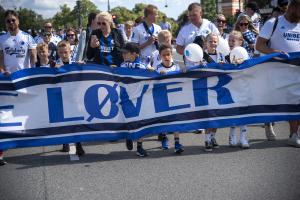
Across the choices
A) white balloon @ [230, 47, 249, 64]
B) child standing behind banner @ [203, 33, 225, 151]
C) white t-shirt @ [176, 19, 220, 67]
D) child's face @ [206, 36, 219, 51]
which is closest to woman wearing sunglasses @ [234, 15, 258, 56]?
white t-shirt @ [176, 19, 220, 67]

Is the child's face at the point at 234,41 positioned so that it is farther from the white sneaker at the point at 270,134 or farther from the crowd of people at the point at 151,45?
the white sneaker at the point at 270,134

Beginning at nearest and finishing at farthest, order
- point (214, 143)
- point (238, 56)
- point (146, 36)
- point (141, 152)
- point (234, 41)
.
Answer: point (141, 152), point (214, 143), point (238, 56), point (234, 41), point (146, 36)

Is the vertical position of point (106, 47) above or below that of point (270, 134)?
above

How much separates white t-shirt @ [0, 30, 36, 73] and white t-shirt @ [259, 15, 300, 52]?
381 centimetres

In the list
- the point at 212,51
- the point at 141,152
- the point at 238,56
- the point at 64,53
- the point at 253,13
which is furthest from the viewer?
the point at 253,13

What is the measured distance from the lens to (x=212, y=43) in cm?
702

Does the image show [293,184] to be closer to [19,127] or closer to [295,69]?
[295,69]

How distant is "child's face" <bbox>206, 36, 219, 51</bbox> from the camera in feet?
23.0

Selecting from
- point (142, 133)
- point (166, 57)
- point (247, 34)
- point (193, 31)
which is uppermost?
point (193, 31)

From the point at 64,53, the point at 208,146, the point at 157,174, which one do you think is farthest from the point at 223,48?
the point at 157,174

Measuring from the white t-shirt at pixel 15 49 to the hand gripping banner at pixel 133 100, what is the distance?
1.24 m

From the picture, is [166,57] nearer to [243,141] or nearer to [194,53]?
[194,53]

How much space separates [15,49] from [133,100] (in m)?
2.34

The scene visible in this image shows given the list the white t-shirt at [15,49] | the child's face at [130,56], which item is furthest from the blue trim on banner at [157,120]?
the white t-shirt at [15,49]
